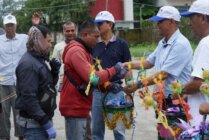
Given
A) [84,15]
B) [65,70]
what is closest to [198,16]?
[65,70]

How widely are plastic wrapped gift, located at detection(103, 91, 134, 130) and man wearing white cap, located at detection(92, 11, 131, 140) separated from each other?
0.53 m

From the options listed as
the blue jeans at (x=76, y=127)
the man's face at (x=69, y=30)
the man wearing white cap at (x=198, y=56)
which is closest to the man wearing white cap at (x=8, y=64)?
the man's face at (x=69, y=30)

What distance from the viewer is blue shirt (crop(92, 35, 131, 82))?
5.86 meters

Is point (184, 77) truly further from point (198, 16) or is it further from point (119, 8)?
point (119, 8)

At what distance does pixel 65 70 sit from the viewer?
182 inches

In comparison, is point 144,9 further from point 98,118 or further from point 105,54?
point 98,118

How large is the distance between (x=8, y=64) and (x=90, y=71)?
283 cm

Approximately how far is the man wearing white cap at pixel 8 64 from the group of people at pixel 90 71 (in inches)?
62.3

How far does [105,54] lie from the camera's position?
5.88 metres

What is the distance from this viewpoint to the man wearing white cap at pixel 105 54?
5.75 m

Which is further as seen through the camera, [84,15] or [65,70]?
[84,15]

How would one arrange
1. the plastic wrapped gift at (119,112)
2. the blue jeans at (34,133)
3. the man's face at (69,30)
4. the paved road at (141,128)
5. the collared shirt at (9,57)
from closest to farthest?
the blue jeans at (34,133) < the plastic wrapped gift at (119,112) < the man's face at (69,30) < the collared shirt at (9,57) < the paved road at (141,128)

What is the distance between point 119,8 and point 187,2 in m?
8.05

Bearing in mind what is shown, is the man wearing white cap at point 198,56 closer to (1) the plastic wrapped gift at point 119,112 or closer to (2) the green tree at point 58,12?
(1) the plastic wrapped gift at point 119,112
